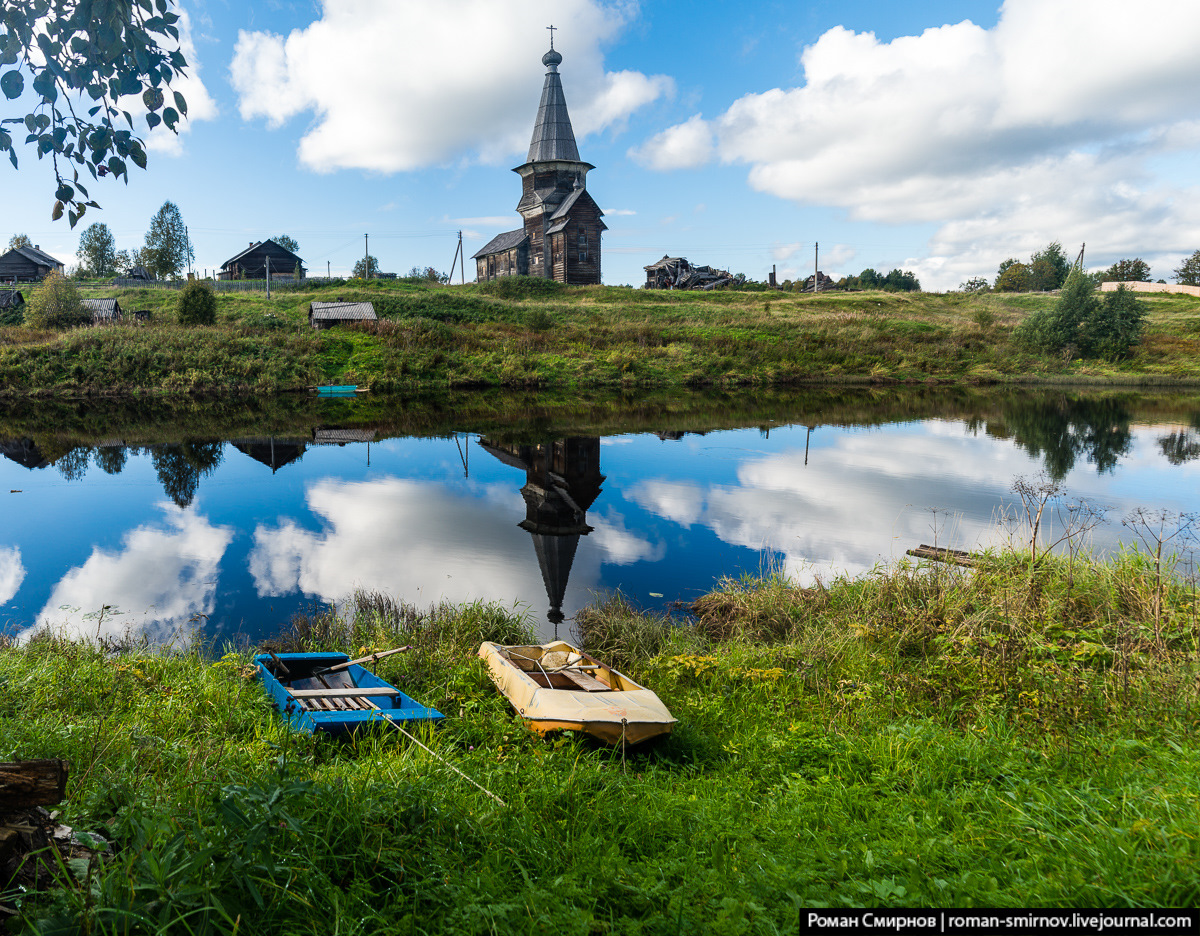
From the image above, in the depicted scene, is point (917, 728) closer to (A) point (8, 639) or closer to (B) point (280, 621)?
(B) point (280, 621)

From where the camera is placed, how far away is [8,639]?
7078mm

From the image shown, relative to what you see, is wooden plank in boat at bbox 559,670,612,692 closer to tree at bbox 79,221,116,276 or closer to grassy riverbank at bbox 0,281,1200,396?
grassy riverbank at bbox 0,281,1200,396

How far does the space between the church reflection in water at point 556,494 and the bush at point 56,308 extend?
30.3m

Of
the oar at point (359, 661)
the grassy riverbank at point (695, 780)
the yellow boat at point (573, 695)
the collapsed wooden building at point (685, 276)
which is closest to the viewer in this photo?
the grassy riverbank at point (695, 780)

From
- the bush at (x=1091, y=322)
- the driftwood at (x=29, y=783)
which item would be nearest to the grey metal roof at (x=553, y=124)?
→ the bush at (x=1091, y=322)

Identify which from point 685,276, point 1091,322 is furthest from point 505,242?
point 1091,322

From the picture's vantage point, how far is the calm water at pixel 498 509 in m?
9.45

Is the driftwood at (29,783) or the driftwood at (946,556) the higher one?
the driftwood at (29,783)

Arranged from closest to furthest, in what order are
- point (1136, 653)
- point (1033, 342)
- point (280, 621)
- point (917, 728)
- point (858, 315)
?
point (917, 728), point (1136, 653), point (280, 621), point (1033, 342), point (858, 315)

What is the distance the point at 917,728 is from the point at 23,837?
4989 mm

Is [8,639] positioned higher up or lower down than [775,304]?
lower down

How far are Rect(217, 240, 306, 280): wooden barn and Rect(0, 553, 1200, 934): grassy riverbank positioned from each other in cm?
5681

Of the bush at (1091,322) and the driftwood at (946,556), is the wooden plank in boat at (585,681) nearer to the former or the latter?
the driftwood at (946,556)

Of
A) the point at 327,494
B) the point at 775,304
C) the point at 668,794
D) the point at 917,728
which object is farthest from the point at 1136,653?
the point at 775,304
